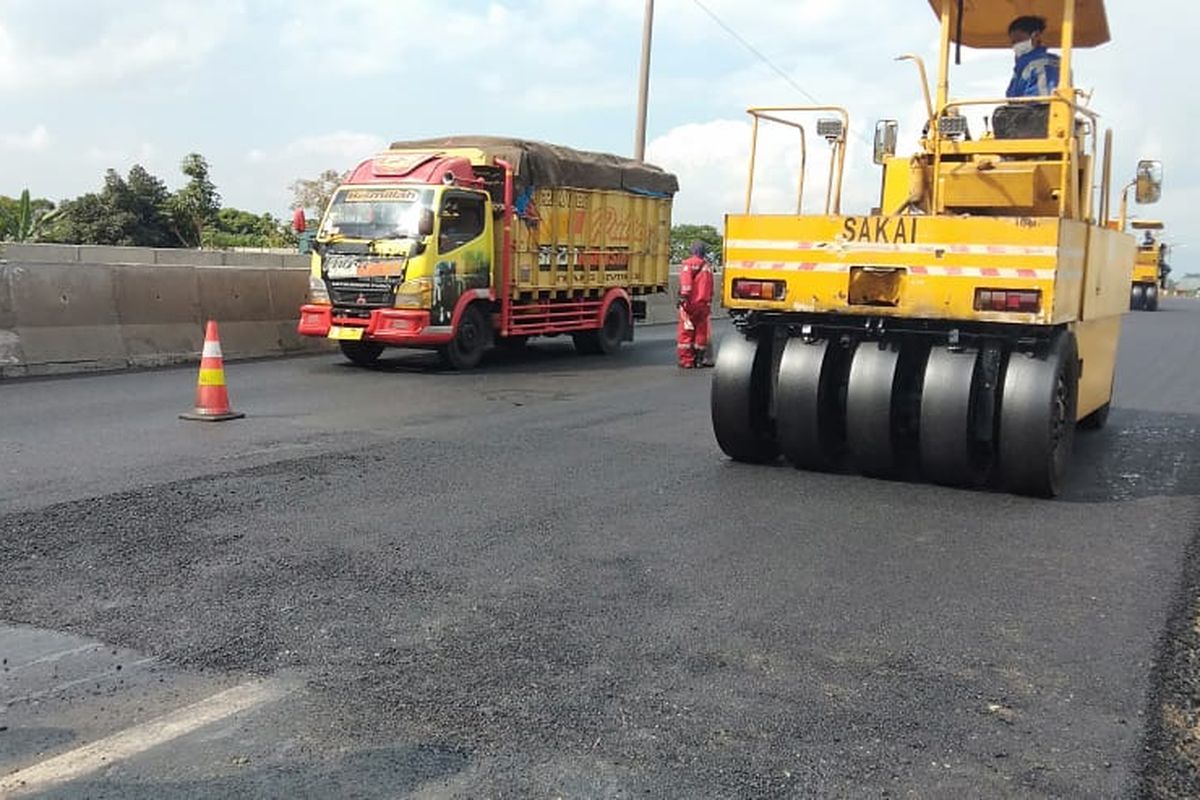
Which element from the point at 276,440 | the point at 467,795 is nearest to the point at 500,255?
the point at 276,440

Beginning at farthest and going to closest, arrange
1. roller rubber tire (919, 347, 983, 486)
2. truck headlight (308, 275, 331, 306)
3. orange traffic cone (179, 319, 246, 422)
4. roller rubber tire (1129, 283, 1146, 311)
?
roller rubber tire (1129, 283, 1146, 311) → truck headlight (308, 275, 331, 306) → orange traffic cone (179, 319, 246, 422) → roller rubber tire (919, 347, 983, 486)

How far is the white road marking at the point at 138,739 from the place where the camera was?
3.08 meters

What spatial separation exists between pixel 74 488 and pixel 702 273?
10040mm

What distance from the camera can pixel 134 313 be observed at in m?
13.3

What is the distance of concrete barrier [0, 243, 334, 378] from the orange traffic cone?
3877 mm

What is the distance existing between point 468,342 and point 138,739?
432 inches

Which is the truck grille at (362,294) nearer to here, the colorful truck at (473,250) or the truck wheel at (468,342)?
the colorful truck at (473,250)

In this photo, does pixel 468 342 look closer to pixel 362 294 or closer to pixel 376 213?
pixel 362 294

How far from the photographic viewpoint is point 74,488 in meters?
6.54

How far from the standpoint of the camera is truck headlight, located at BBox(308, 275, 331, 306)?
1358 centimetres

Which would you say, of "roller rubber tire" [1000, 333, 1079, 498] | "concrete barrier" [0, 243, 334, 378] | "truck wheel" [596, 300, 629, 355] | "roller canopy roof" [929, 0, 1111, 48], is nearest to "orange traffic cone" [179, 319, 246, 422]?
"concrete barrier" [0, 243, 334, 378]

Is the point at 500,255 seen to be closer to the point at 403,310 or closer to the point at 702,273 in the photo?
the point at 403,310

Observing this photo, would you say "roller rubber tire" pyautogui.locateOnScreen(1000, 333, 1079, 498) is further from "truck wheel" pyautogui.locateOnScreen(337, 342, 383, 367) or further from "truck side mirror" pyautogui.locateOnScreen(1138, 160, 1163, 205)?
"truck wheel" pyautogui.locateOnScreen(337, 342, 383, 367)

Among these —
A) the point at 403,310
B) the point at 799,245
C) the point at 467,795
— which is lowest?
the point at 467,795
